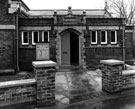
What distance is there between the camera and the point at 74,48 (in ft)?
55.5

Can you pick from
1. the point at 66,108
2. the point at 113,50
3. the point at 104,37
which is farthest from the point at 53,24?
the point at 66,108

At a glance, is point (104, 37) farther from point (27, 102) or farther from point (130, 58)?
point (27, 102)

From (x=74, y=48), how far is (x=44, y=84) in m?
11.3

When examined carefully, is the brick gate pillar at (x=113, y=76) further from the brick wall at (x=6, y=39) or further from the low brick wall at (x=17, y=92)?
the brick wall at (x=6, y=39)

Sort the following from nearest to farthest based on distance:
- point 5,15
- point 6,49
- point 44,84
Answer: point 44,84
point 5,15
point 6,49

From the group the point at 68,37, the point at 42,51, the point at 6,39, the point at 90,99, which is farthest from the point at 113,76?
the point at 6,39

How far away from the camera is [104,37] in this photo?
15.6 metres

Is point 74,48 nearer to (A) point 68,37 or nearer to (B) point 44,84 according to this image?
(A) point 68,37

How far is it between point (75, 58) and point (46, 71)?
36.2 feet

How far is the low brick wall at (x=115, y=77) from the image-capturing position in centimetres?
698

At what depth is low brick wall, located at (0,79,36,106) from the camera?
217 inches

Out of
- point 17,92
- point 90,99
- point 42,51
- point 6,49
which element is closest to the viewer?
point 17,92

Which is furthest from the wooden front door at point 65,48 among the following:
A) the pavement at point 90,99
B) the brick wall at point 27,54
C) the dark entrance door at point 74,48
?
the pavement at point 90,99

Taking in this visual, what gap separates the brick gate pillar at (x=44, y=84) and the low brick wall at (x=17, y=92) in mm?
273
